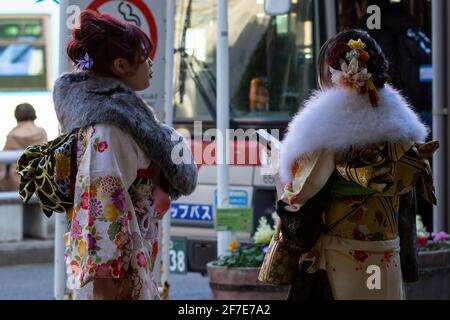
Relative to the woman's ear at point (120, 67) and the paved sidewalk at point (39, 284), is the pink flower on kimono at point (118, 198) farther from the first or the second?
the paved sidewalk at point (39, 284)

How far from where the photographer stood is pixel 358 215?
3.49m

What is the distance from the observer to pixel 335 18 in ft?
27.3

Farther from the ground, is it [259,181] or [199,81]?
[199,81]

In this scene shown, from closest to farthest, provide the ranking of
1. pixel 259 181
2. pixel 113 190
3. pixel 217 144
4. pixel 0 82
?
pixel 113 190 → pixel 217 144 → pixel 259 181 → pixel 0 82

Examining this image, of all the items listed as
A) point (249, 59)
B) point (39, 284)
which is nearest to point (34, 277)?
point (39, 284)

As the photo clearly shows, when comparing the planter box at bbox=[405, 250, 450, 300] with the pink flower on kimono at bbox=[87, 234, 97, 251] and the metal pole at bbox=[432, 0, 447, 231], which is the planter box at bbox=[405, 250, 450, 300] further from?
the pink flower on kimono at bbox=[87, 234, 97, 251]

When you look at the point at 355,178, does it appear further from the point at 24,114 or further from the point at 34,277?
the point at 24,114

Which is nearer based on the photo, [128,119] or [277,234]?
[128,119]

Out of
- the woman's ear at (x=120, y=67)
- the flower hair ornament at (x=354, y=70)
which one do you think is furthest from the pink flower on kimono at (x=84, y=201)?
the flower hair ornament at (x=354, y=70)

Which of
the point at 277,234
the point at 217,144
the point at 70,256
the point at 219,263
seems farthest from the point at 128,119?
the point at 217,144

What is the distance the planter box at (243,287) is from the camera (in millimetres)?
6008

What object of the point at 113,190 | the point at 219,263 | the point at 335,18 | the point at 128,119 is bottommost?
the point at 219,263
